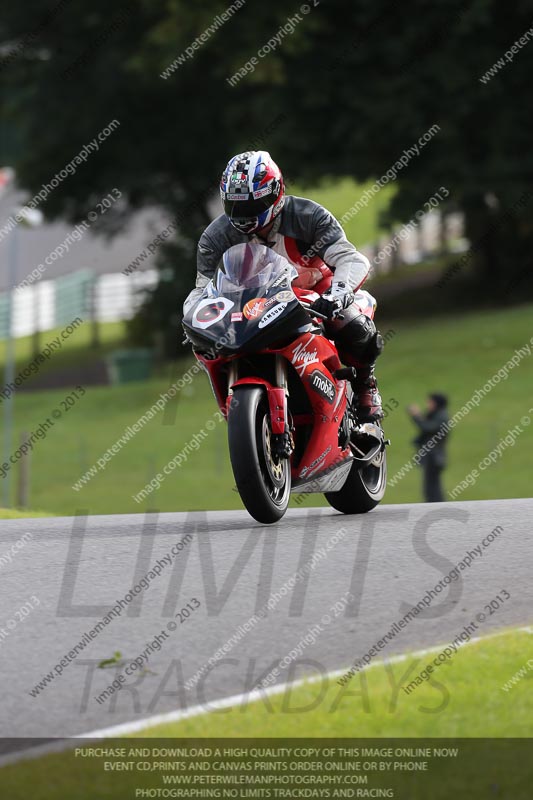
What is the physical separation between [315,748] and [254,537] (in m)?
3.39

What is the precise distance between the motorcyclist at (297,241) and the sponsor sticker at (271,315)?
0.30 metres

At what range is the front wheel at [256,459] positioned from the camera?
25.4 feet

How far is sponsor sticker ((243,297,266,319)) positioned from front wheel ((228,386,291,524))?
0.41 metres

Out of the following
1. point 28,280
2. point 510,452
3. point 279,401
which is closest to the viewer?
point 279,401

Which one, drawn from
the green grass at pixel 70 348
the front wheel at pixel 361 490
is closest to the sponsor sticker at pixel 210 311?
the front wheel at pixel 361 490

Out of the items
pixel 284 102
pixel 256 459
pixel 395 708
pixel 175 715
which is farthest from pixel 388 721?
pixel 284 102

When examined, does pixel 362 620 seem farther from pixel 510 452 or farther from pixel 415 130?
pixel 415 130

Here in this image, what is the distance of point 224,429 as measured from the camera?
2766cm

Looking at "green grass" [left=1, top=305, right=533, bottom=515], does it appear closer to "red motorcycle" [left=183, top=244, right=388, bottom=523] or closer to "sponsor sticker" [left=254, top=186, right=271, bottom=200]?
"red motorcycle" [left=183, top=244, right=388, bottom=523]

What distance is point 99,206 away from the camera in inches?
1617

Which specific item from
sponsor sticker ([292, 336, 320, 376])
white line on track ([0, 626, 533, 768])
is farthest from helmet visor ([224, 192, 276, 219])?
white line on track ([0, 626, 533, 768])

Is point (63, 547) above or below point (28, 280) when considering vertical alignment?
above

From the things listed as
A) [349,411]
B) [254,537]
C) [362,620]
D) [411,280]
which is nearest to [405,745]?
[362,620]

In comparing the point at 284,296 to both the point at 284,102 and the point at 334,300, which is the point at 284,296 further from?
the point at 284,102
